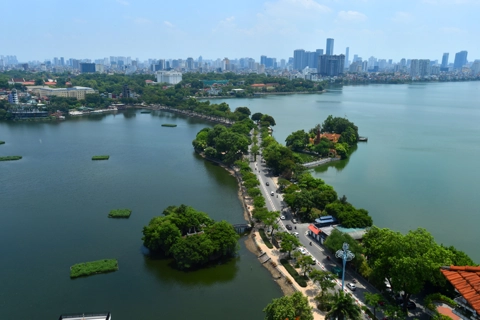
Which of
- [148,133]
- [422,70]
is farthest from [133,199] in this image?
[422,70]

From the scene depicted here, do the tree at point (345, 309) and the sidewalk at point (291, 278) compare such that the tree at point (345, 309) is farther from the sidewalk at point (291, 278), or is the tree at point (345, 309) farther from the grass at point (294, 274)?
the grass at point (294, 274)

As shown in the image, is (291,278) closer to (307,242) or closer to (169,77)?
(307,242)

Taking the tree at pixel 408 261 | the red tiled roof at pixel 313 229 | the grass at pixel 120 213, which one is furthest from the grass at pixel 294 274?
the grass at pixel 120 213

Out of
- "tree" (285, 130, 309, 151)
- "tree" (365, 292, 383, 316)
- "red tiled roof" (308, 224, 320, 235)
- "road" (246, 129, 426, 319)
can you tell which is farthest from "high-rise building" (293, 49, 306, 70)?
"tree" (365, 292, 383, 316)

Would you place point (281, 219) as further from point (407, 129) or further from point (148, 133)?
point (407, 129)

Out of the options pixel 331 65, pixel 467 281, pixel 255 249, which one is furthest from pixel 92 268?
pixel 331 65
